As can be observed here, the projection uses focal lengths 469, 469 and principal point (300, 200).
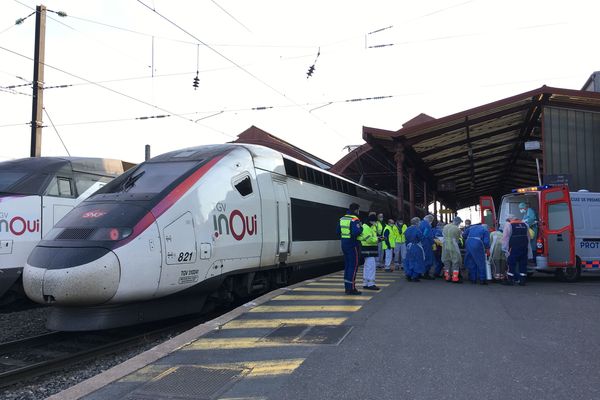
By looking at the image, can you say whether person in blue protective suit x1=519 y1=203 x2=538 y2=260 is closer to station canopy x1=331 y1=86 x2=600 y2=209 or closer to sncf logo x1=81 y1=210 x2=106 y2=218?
station canopy x1=331 y1=86 x2=600 y2=209

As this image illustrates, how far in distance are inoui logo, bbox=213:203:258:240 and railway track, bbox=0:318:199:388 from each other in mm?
1682

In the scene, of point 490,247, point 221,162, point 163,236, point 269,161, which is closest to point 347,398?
point 163,236

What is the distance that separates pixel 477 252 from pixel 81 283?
8.58 m

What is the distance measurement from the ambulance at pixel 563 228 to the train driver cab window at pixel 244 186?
7.58 metres

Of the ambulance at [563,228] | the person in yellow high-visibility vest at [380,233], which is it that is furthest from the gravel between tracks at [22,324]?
the ambulance at [563,228]

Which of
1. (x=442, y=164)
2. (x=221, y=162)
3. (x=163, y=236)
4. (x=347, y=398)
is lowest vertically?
(x=347, y=398)

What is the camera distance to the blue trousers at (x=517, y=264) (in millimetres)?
10648

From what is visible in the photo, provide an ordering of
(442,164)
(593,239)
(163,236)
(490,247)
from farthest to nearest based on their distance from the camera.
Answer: (442,164) → (593,239) → (490,247) → (163,236)

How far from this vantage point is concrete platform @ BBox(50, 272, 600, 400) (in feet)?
13.7

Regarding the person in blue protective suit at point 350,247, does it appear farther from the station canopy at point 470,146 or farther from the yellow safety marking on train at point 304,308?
the station canopy at point 470,146

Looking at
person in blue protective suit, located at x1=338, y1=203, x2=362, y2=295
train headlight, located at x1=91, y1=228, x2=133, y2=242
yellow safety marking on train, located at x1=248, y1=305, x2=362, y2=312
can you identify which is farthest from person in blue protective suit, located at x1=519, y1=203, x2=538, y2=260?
train headlight, located at x1=91, y1=228, x2=133, y2=242

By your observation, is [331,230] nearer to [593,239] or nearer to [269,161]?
[269,161]

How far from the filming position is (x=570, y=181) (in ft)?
49.8

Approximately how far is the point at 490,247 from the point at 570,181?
582 cm
